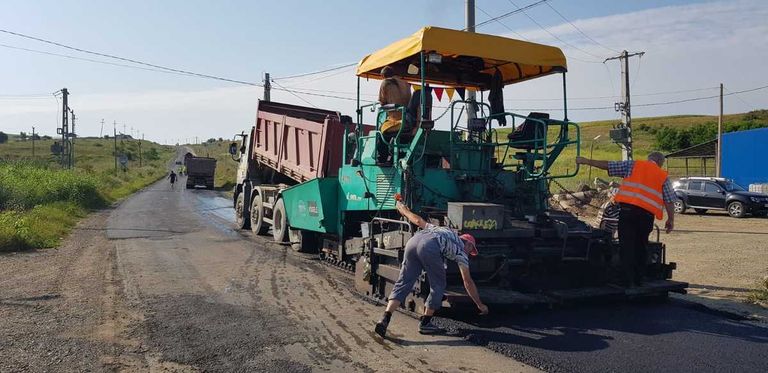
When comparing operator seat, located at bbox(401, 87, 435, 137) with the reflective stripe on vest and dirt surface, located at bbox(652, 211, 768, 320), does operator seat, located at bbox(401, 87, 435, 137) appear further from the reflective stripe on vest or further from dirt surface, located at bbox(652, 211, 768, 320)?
dirt surface, located at bbox(652, 211, 768, 320)

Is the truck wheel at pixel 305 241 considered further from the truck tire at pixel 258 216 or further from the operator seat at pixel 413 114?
the operator seat at pixel 413 114

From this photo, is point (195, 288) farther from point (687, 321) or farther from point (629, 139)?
point (629, 139)

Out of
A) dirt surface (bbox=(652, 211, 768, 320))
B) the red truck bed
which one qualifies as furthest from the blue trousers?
the red truck bed

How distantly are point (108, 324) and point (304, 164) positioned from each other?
5.57 meters

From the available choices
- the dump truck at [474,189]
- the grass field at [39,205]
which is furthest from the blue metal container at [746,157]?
the grass field at [39,205]

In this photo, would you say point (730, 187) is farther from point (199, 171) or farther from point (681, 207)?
point (199, 171)

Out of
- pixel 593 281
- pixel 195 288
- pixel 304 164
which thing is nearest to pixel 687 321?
pixel 593 281

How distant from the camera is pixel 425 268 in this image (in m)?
5.25

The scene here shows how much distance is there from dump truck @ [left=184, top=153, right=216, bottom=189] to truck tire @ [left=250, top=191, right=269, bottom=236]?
91.8 feet

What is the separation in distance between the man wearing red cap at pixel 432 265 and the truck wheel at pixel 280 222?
619 centimetres

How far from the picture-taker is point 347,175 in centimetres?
820

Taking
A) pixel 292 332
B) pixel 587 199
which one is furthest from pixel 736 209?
pixel 292 332

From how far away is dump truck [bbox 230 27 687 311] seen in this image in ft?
20.0

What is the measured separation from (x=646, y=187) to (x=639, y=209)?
264mm
